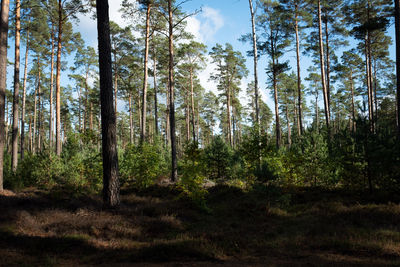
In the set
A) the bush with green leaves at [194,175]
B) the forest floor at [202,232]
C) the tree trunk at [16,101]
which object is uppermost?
the tree trunk at [16,101]

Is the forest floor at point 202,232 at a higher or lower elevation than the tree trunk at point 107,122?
lower

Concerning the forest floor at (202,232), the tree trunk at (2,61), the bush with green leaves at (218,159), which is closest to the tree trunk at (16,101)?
the tree trunk at (2,61)

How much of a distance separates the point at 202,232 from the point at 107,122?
4514 millimetres

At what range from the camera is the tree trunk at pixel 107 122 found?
697 centimetres

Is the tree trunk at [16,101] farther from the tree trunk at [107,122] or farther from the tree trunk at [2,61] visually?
the tree trunk at [107,122]

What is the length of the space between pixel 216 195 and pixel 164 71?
62.0 ft

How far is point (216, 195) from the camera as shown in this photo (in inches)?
464

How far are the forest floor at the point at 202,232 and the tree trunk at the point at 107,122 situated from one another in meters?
0.77

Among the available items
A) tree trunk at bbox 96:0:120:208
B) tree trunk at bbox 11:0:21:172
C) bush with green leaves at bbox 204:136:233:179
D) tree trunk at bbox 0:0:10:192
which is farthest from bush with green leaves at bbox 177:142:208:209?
tree trunk at bbox 11:0:21:172

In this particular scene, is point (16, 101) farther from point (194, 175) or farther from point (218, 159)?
point (194, 175)

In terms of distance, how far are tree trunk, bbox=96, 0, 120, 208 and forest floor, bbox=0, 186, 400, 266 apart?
77cm

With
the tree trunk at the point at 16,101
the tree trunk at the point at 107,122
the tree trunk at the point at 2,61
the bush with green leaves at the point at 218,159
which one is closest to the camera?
the tree trunk at the point at 107,122

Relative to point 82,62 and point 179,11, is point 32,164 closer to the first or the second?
→ point 179,11

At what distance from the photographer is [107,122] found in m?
7.09
